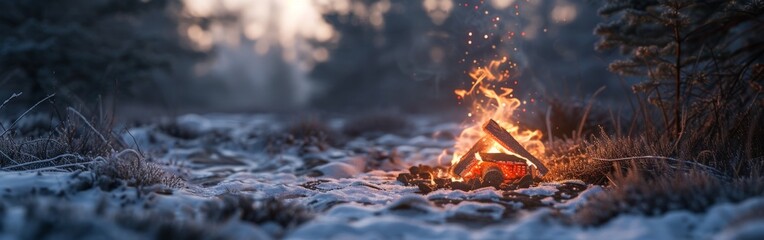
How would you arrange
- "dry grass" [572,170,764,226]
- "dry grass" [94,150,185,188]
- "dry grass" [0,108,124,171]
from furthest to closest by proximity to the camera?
"dry grass" [0,108,124,171] → "dry grass" [94,150,185,188] → "dry grass" [572,170,764,226]

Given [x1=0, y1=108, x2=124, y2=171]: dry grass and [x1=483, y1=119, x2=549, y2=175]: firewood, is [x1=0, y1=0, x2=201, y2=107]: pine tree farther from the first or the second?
[x1=483, y1=119, x2=549, y2=175]: firewood

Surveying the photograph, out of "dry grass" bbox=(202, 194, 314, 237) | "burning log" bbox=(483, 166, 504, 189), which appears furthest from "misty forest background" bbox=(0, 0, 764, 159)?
"dry grass" bbox=(202, 194, 314, 237)

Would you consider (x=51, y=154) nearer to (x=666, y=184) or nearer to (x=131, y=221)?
(x=131, y=221)

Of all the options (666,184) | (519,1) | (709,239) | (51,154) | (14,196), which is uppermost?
(519,1)

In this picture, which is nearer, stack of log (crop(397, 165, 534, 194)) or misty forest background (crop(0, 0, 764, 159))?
stack of log (crop(397, 165, 534, 194))

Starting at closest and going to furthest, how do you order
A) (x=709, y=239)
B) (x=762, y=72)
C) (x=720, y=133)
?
(x=709, y=239), (x=720, y=133), (x=762, y=72)

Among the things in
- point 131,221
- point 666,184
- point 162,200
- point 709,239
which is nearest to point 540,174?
point 666,184
